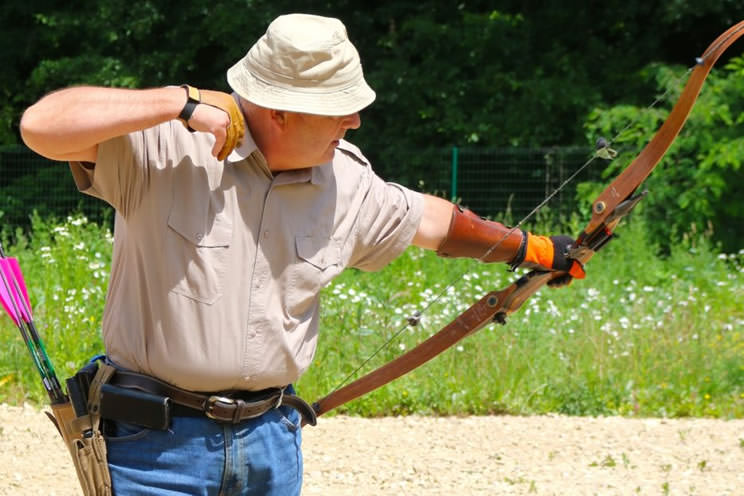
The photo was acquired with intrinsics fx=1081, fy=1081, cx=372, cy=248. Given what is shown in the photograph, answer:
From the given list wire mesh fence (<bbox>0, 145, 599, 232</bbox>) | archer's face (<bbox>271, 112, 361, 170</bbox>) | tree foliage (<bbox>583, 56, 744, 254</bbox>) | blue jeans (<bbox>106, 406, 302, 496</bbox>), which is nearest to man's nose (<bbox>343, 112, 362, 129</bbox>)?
archer's face (<bbox>271, 112, 361, 170</bbox>)

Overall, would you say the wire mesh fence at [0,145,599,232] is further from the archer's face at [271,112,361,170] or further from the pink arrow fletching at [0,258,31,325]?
the archer's face at [271,112,361,170]

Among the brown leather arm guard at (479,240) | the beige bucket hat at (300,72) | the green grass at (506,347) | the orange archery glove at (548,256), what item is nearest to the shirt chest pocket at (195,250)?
the beige bucket hat at (300,72)

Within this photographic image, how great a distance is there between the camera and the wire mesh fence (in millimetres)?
12102

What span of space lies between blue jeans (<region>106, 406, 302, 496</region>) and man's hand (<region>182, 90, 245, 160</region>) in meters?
0.65

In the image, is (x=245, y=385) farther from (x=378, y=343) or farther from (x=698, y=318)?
(x=698, y=318)

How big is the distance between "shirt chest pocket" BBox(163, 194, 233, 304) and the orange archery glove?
3.50ft

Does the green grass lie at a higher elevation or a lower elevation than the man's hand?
lower

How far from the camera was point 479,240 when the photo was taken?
10.0 feet

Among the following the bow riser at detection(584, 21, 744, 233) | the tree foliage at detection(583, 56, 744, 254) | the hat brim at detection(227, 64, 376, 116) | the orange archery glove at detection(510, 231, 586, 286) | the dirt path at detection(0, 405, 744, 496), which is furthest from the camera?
the tree foliage at detection(583, 56, 744, 254)

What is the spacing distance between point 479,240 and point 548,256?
0.91 ft

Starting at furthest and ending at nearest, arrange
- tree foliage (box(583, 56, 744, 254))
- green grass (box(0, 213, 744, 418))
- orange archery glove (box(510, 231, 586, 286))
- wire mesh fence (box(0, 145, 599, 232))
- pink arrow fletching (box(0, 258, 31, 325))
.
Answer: wire mesh fence (box(0, 145, 599, 232)), tree foliage (box(583, 56, 744, 254)), green grass (box(0, 213, 744, 418)), orange archery glove (box(510, 231, 586, 286)), pink arrow fletching (box(0, 258, 31, 325))

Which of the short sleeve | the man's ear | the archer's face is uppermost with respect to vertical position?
the man's ear

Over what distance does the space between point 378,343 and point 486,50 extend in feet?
26.6

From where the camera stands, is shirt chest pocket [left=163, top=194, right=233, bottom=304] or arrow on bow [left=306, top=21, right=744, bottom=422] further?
arrow on bow [left=306, top=21, right=744, bottom=422]
